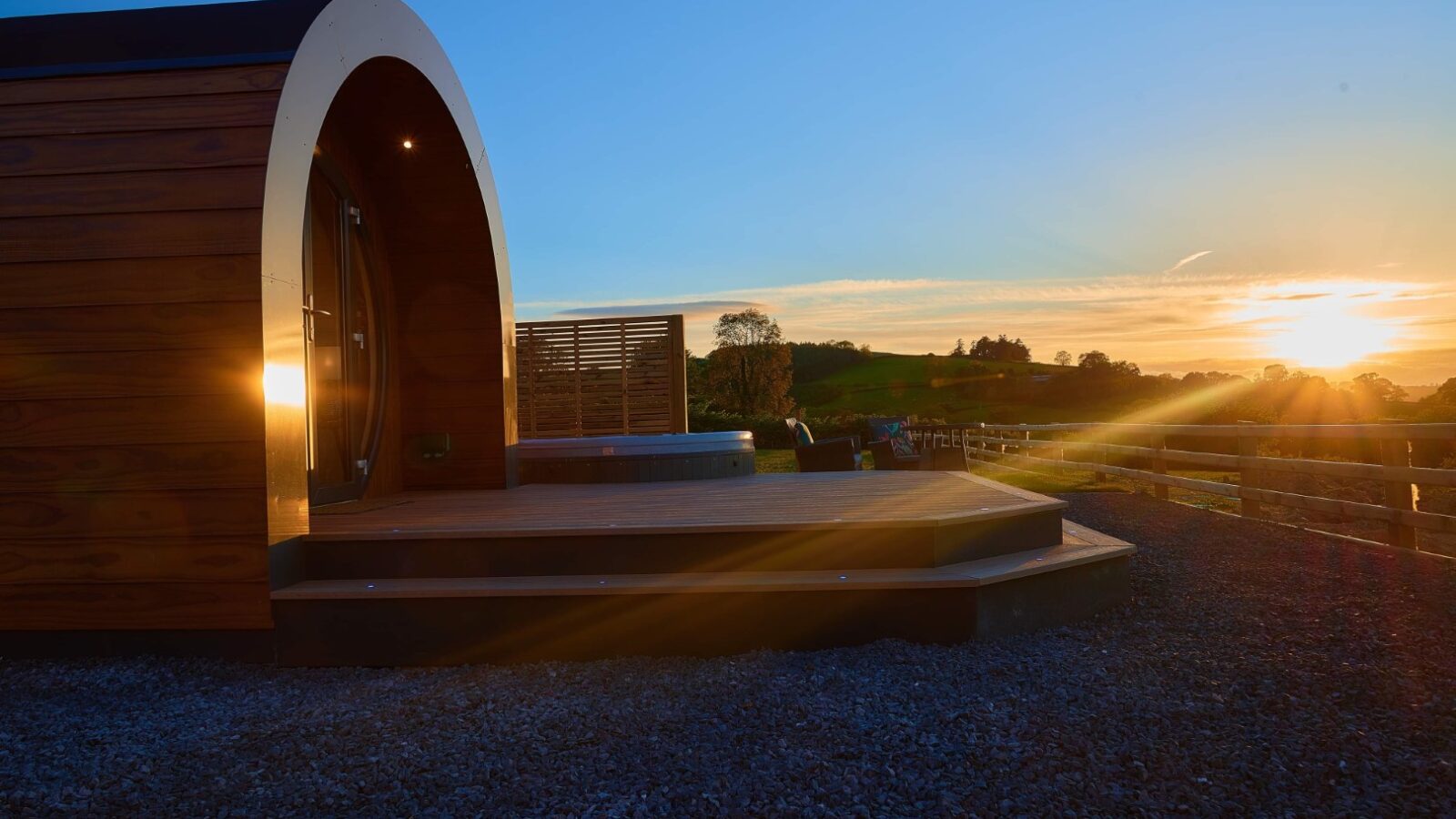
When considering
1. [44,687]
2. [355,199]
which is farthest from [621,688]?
[355,199]

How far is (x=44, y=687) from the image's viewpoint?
8.02 feet

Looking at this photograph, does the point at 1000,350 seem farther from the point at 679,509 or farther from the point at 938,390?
the point at 679,509

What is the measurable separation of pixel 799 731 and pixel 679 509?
150 cm

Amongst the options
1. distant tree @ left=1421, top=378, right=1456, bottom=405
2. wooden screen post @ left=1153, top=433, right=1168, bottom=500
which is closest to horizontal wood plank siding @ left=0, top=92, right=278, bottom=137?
wooden screen post @ left=1153, top=433, right=1168, bottom=500

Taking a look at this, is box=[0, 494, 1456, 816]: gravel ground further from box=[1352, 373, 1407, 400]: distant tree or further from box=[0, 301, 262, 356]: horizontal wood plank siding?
box=[1352, 373, 1407, 400]: distant tree

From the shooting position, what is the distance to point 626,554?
2859mm

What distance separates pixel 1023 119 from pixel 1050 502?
13.6ft

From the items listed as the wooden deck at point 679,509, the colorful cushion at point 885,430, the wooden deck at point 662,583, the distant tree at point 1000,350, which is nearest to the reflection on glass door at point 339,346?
the wooden deck at point 679,509

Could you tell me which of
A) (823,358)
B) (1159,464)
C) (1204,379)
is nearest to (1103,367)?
(1204,379)

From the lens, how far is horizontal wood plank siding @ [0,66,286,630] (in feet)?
8.43

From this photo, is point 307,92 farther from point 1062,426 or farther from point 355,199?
point 1062,426

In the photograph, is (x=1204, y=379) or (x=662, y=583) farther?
(x=1204, y=379)

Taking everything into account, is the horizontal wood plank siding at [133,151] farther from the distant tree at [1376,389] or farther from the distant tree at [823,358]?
the distant tree at [823,358]

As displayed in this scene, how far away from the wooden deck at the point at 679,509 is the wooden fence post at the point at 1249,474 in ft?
8.12
